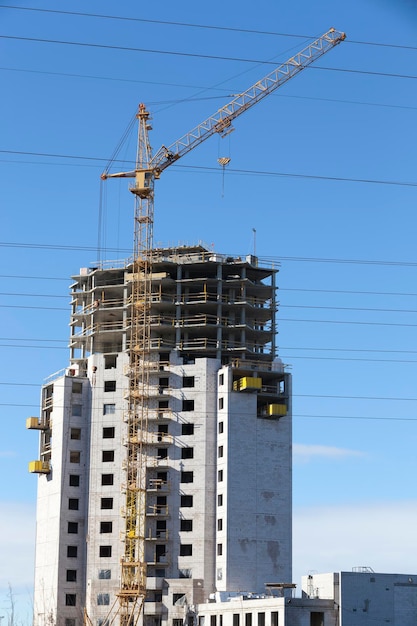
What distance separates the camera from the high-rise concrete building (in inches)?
6791

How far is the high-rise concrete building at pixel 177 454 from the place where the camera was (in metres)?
172

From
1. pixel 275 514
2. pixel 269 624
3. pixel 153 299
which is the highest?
pixel 153 299

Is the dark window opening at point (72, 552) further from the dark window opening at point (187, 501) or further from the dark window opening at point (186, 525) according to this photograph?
the dark window opening at point (187, 501)

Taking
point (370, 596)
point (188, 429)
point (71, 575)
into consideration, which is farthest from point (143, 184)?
point (370, 596)

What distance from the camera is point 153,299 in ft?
611

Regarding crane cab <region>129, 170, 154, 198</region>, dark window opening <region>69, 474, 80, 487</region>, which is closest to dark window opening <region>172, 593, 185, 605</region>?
dark window opening <region>69, 474, 80, 487</region>

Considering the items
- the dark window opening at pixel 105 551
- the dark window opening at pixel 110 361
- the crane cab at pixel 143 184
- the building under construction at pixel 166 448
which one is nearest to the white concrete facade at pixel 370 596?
the building under construction at pixel 166 448

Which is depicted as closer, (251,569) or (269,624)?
(269,624)

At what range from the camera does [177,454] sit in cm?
17775

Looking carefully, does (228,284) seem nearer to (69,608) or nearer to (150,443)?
(150,443)

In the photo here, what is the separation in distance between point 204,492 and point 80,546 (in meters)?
18.7

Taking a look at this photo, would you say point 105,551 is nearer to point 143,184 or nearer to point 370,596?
point 370,596

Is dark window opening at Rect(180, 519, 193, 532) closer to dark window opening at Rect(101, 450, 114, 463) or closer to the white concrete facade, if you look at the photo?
dark window opening at Rect(101, 450, 114, 463)

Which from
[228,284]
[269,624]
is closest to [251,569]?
[269,624]
